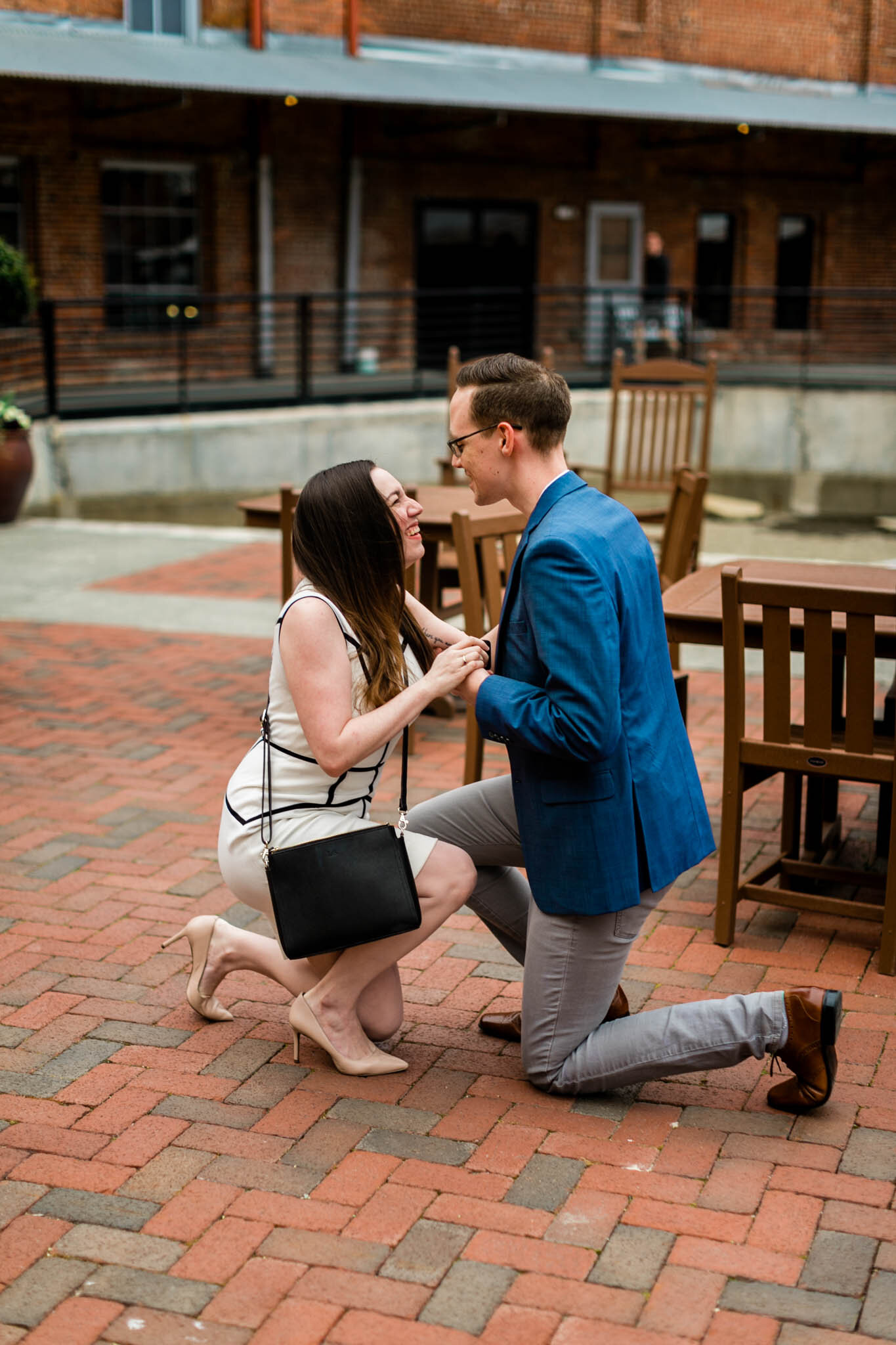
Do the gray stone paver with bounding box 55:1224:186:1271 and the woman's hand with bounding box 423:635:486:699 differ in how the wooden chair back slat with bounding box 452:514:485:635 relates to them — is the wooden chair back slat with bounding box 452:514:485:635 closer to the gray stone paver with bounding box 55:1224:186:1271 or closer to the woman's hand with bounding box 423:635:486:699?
the woman's hand with bounding box 423:635:486:699

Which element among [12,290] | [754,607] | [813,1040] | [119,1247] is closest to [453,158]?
[12,290]

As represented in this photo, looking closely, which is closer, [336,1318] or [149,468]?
[336,1318]

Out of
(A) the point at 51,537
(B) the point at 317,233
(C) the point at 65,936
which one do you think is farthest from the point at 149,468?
(C) the point at 65,936

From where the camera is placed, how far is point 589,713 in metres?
2.75

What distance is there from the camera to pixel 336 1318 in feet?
7.80

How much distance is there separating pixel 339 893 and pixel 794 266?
2211cm

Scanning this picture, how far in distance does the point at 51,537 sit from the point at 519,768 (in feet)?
27.7

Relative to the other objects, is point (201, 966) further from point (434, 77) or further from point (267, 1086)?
point (434, 77)

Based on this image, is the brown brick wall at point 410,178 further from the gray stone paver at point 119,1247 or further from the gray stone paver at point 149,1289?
the gray stone paver at point 149,1289

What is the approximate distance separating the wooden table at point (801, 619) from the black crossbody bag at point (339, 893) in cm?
135

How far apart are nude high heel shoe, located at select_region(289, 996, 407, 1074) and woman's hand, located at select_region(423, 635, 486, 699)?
780mm

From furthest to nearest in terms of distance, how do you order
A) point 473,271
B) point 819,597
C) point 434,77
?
point 473,271 < point 434,77 < point 819,597

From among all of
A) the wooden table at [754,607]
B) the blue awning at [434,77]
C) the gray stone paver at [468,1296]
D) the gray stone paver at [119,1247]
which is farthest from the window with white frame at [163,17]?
the gray stone paver at [468,1296]

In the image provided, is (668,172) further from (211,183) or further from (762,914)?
(762,914)
